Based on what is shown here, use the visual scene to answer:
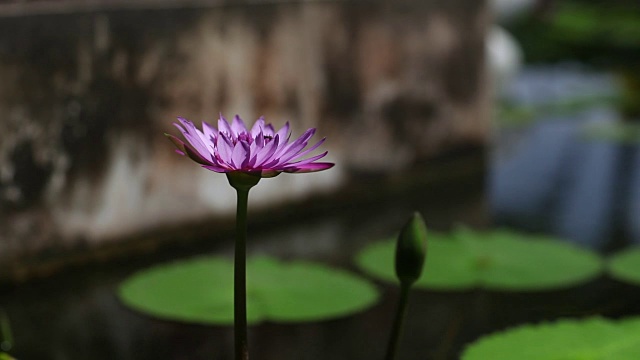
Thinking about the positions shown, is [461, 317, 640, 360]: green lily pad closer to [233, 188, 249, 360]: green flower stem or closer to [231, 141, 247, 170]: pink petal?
[233, 188, 249, 360]: green flower stem

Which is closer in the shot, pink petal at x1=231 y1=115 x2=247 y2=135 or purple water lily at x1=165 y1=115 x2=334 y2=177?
purple water lily at x1=165 y1=115 x2=334 y2=177

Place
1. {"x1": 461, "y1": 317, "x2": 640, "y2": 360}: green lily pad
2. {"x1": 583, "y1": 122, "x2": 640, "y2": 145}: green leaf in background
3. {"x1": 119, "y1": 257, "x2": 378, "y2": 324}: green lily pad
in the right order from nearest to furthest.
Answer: {"x1": 461, "y1": 317, "x2": 640, "y2": 360}: green lily pad
{"x1": 119, "y1": 257, "x2": 378, "y2": 324}: green lily pad
{"x1": 583, "y1": 122, "x2": 640, "y2": 145}: green leaf in background

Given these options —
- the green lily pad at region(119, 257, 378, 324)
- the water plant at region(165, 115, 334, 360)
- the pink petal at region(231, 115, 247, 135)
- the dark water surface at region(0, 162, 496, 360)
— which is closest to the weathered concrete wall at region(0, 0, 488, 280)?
the dark water surface at region(0, 162, 496, 360)

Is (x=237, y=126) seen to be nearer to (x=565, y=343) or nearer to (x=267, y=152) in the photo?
(x=267, y=152)

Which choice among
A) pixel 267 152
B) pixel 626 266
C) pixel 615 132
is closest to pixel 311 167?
pixel 267 152

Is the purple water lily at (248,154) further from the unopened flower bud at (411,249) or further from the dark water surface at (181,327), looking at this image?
the dark water surface at (181,327)

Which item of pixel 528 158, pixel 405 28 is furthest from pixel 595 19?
pixel 405 28

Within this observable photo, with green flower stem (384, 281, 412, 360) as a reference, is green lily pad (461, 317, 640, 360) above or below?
below
